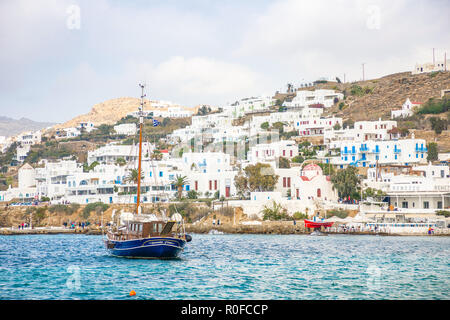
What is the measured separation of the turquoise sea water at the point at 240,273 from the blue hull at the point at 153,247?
653mm

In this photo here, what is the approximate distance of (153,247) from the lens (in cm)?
3394

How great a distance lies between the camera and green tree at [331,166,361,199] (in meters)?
63.9

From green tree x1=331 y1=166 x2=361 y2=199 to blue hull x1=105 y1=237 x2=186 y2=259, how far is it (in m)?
33.2

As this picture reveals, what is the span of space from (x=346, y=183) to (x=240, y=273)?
124 ft

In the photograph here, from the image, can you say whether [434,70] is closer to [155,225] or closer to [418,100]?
[418,100]

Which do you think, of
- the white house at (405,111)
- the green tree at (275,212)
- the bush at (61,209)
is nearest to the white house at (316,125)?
the white house at (405,111)

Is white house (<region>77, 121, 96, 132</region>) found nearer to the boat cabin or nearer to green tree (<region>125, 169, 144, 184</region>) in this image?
green tree (<region>125, 169, 144, 184</region>)

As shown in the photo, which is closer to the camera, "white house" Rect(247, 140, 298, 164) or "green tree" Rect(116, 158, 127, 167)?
"white house" Rect(247, 140, 298, 164)

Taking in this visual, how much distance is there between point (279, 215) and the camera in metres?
61.9

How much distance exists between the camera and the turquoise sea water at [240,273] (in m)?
22.8

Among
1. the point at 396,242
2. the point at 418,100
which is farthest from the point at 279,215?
the point at 418,100

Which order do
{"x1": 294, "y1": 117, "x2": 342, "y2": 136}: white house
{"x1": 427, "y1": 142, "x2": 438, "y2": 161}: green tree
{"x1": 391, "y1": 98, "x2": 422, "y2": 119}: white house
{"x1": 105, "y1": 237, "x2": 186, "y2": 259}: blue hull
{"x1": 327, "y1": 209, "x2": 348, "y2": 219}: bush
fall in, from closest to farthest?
{"x1": 105, "y1": 237, "x2": 186, "y2": 259}: blue hull < {"x1": 327, "y1": 209, "x2": 348, "y2": 219}: bush < {"x1": 427, "y1": 142, "x2": 438, "y2": 161}: green tree < {"x1": 294, "y1": 117, "x2": 342, "y2": 136}: white house < {"x1": 391, "y1": 98, "x2": 422, "y2": 119}: white house

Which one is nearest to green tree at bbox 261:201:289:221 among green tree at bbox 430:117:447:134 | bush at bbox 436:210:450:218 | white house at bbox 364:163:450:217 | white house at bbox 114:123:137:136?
white house at bbox 364:163:450:217

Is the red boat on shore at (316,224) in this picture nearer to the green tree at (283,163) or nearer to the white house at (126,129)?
the green tree at (283,163)
